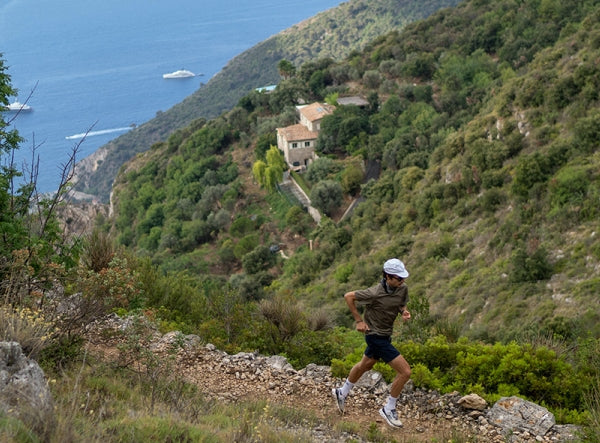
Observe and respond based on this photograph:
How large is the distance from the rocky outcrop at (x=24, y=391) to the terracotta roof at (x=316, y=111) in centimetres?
4165

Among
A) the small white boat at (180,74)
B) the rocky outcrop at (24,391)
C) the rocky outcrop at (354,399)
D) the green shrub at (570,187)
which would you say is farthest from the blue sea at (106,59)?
the rocky outcrop at (24,391)

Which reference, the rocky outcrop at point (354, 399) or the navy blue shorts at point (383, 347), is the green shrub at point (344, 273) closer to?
the rocky outcrop at point (354, 399)

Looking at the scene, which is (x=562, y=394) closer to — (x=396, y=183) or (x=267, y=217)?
(x=396, y=183)

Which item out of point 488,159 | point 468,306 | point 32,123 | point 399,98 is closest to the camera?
point 468,306

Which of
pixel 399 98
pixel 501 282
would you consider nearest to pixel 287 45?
pixel 399 98

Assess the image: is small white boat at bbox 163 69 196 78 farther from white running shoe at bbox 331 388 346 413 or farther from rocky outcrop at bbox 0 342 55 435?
rocky outcrop at bbox 0 342 55 435

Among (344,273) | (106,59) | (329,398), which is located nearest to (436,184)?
(344,273)

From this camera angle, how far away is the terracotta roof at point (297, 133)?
1746 inches

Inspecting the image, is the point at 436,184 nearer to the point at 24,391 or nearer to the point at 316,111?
the point at 24,391

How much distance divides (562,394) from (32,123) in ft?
352

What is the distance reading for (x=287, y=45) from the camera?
113m

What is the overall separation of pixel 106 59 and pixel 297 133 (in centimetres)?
11971

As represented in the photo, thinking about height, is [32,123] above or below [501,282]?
above

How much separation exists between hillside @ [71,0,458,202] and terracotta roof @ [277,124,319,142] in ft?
159
